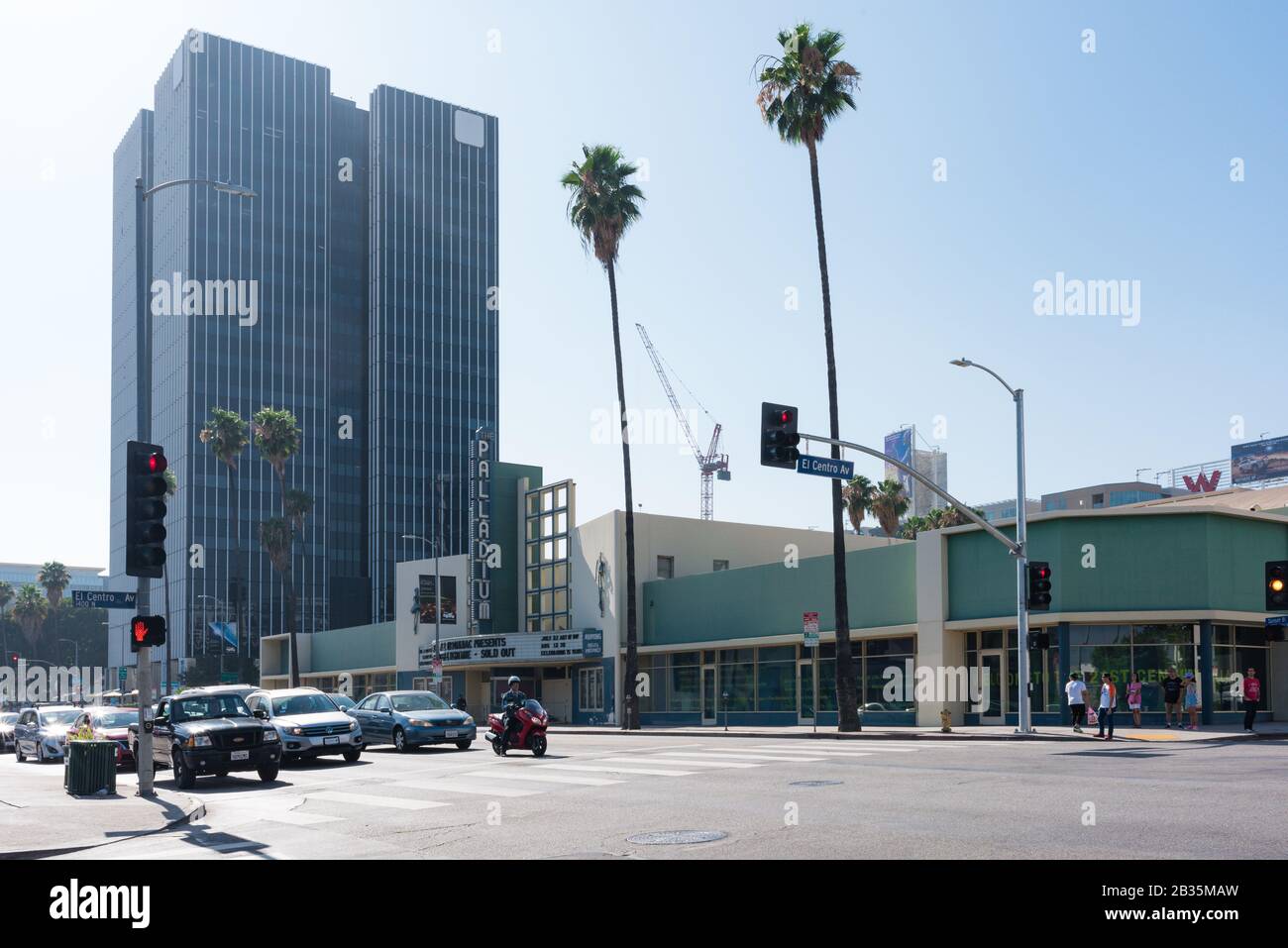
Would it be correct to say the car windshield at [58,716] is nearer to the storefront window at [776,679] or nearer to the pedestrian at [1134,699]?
the storefront window at [776,679]

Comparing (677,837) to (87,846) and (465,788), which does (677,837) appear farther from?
(465,788)

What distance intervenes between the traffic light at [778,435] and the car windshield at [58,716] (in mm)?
20598

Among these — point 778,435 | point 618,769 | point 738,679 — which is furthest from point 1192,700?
point 738,679

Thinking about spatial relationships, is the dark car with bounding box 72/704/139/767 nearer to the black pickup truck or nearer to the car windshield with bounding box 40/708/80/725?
the car windshield with bounding box 40/708/80/725

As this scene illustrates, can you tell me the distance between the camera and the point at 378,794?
18.2 metres

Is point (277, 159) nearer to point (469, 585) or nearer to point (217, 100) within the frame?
point (217, 100)

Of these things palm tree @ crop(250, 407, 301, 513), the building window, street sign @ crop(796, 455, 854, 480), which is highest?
palm tree @ crop(250, 407, 301, 513)

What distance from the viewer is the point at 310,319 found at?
127m

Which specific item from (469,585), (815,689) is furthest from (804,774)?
(469,585)

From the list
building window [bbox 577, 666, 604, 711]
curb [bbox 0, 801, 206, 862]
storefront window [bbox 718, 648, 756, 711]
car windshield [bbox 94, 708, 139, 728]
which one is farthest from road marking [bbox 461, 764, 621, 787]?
building window [bbox 577, 666, 604, 711]

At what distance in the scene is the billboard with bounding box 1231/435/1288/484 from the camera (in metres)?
103

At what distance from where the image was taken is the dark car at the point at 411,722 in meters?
29.4

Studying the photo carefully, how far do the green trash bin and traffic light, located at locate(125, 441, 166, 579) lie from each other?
3115mm

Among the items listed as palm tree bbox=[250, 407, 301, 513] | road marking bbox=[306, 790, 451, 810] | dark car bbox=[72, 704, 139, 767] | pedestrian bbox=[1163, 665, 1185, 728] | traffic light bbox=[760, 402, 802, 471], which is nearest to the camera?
road marking bbox=[306, 790, 451, 810]
